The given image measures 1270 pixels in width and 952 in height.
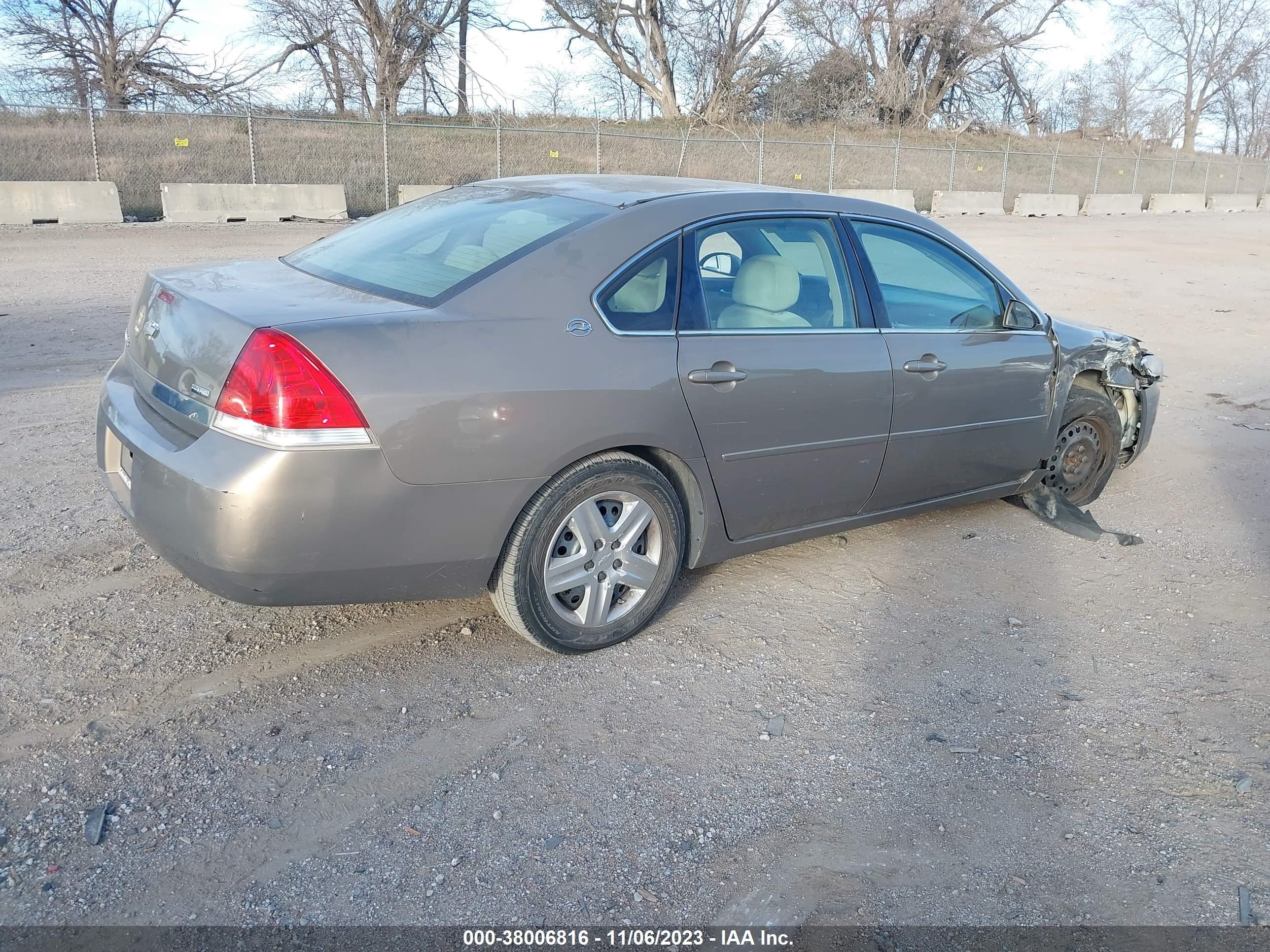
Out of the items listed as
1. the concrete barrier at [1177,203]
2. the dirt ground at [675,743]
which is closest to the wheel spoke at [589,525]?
the dirt ground at [675,743]

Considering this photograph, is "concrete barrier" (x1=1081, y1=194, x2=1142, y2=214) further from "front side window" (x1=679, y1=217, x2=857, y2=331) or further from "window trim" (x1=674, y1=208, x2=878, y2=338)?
"front side window" (x1=679, y1=217, x2=857, y2=331)

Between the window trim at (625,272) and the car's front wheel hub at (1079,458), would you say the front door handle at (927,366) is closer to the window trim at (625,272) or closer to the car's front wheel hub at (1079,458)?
the window trim at (625,272)

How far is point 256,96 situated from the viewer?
102 feet

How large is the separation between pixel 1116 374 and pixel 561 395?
368 cm

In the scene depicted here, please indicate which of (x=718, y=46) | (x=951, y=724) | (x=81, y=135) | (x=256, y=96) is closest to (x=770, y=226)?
(x=951, y=724)

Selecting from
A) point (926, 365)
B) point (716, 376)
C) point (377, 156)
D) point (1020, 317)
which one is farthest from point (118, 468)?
point (377, 156)

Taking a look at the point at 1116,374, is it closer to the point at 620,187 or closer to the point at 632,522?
the point at 620,187

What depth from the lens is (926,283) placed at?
4.74 metres

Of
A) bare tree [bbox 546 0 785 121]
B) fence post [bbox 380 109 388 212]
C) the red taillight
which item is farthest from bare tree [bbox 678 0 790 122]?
the red taillight

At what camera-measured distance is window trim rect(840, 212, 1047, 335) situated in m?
4.39

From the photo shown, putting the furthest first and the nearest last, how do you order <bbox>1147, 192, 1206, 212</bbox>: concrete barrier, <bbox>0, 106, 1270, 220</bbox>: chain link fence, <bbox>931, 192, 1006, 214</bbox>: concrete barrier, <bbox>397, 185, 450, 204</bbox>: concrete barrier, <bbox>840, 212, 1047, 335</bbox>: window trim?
<bbox>1147, 192, 1206, 212</bbox>: concrete barrier
<bbox>931, 192, 1006, 214</bbox>: concrete barrier
<bbox>397, 185, 450, 204</bbox>: concrete barrier
<bbox>0, 106, 1270, 220</bbox>: chain link fence
<bbox>840, 212, 1047, 335</bbox>: window trim

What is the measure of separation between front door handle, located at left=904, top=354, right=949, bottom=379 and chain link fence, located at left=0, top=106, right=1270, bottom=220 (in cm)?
1775

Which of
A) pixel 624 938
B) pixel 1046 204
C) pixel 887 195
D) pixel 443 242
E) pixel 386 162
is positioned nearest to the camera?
pixel 624 938

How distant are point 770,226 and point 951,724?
204cm
